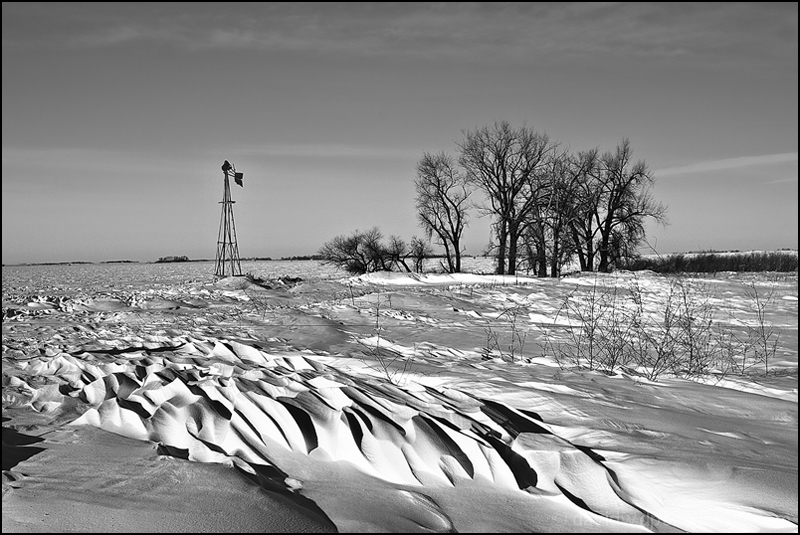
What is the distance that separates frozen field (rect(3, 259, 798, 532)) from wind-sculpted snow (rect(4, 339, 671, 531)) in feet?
0.04

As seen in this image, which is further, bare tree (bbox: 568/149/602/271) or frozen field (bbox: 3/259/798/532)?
bare tree (bbox: 568/149/602/271)

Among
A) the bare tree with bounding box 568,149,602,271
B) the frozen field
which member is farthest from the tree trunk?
the frozen field

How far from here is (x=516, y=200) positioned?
2809 centimetres

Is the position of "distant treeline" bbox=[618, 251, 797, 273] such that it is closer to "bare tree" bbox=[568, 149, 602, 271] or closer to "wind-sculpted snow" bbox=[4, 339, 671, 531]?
"bare tree" bbox=[568, 149, 602, 271]

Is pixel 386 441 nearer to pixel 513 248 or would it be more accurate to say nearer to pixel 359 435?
pixel 359 435

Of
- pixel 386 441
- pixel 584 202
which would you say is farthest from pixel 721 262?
pixel 386 441

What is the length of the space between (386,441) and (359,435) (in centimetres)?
19

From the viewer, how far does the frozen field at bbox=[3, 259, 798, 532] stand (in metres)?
2.42

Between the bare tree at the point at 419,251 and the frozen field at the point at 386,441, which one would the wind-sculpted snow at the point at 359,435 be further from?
the bare tree at the point at 419,251

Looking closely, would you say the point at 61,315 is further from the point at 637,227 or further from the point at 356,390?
the point at 637,227

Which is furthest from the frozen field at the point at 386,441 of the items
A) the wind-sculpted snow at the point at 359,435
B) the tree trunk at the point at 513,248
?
the tree trunk at the point at 513,248

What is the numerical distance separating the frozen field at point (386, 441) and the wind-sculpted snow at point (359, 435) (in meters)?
0.01

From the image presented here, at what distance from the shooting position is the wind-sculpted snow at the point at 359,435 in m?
2.66

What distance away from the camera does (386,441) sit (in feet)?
10.3
